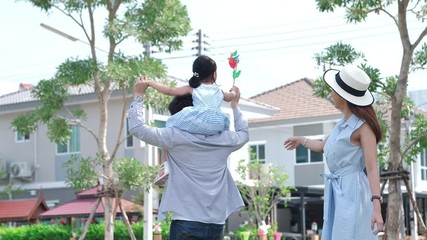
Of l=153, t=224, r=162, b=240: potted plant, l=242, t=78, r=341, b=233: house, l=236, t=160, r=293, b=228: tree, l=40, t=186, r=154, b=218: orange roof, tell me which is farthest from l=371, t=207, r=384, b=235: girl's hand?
l=242, t=78, r=341, b=233: house

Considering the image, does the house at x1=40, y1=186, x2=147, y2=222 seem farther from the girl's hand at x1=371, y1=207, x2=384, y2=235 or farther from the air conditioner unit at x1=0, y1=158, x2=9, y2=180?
the girl's hand at x1=371, y1=207, x2=384, y2=235

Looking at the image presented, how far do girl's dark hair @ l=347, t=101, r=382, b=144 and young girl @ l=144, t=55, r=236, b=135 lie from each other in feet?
2.14

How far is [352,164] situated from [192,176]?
2.67 ft

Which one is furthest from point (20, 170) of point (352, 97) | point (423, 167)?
point (352, 97)

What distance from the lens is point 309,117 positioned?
106 feet

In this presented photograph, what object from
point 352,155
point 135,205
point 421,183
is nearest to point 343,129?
point 352,155

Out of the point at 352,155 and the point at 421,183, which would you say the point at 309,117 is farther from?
the point at 352,155

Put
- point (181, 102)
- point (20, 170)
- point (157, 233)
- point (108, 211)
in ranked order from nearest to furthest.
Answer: point (181, 102), point (108, 211), point (157, 233), point (20, 170)

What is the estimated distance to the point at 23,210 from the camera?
27.9 meters

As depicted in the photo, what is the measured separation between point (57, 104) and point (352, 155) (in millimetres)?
9656

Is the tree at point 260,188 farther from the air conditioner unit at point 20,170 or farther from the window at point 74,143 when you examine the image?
the air conditioner unit at point 20,170

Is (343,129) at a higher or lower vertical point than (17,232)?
higher

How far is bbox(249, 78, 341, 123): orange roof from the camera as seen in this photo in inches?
1277

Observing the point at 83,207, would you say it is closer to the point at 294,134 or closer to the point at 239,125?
the point at 294,134
